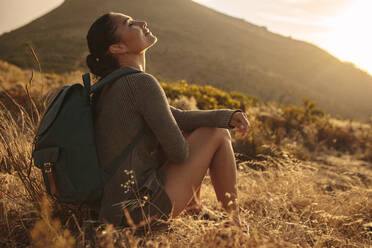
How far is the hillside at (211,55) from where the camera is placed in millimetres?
28828

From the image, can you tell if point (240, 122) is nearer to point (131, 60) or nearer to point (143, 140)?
point (143, 140)

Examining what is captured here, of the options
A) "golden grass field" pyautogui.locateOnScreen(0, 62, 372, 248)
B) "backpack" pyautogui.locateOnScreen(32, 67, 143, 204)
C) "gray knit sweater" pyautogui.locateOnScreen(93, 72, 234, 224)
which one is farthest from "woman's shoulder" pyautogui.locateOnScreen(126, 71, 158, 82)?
"golden grass field" pyautogui.locateOnScreen(0, 62, 372, 248)

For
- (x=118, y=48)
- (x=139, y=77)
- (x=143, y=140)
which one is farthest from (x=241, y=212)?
(x=118, y=48)

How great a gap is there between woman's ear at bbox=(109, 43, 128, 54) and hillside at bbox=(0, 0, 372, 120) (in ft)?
62.8

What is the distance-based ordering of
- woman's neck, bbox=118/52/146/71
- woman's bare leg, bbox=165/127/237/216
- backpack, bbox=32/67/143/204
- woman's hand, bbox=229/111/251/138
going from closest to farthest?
1. backpack, bbox=32/67/143/204
2. woman's bare leg, bbox=165/127/237/216
3. woman's neck, bbox=118/52/146/71
4. woman's hand, bbox=229/111/251/138

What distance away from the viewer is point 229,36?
49.6m

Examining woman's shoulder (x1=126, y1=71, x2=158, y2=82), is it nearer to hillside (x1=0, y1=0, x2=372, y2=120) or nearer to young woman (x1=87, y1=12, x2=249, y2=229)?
young woman (x1=87, y1=12, x2=249, y2=229)

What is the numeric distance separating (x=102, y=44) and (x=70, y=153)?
77cm

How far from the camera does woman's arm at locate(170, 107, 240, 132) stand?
2.04 meters

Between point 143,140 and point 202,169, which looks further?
point 202,169

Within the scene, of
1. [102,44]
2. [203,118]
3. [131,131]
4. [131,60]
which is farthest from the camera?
[203,118]

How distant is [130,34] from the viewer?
1929mm

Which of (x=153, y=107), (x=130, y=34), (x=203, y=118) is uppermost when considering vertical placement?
(x=130, y=34)

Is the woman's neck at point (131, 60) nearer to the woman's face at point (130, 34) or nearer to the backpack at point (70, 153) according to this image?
the woman's face at point (130, 34)
